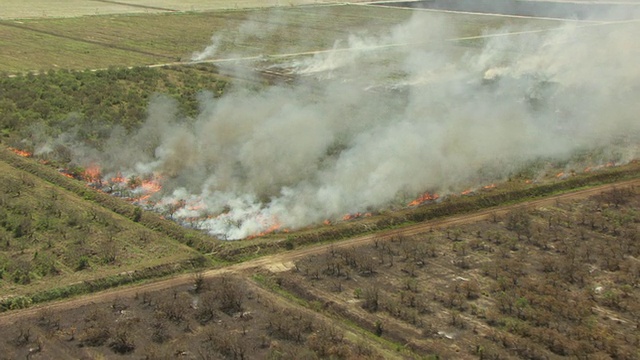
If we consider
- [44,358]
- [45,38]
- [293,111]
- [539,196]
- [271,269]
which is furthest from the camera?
[45,38]

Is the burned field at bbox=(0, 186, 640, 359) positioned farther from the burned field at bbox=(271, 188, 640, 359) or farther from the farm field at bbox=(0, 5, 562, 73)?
the farm field at bbox=(0, 5, 562, 73)

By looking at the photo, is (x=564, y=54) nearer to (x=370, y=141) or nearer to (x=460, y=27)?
(x=370, y=141)

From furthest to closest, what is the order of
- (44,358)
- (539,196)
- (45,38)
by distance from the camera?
(45,38)
(539,196)
(44,358)

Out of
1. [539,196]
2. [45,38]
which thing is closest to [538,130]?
[539,196]

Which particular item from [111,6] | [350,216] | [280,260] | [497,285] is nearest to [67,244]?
[280,260]

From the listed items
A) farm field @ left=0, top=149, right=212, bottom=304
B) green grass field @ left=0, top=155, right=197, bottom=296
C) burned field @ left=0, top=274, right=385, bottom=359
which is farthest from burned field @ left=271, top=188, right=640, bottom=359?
green grass field @ left=0, top=155, right=197, bottom=296

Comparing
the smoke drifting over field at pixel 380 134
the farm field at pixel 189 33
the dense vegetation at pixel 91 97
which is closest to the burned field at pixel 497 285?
the smoke drifting over field at pixel 380 134
